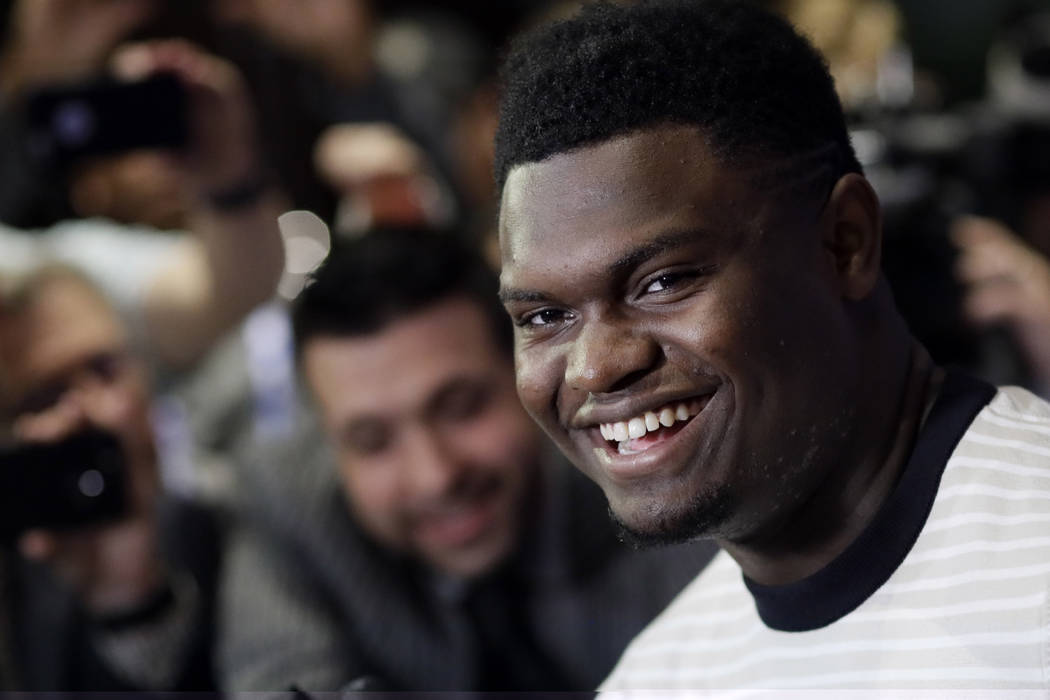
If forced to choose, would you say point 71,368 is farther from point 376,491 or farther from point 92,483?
point 376,491

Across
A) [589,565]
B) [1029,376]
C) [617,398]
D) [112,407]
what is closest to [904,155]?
[1029,376]

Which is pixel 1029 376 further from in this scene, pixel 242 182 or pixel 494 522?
pixel 242 182

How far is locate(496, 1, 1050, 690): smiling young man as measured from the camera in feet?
2.30

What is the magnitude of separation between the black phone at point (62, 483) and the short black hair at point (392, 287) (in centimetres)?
26

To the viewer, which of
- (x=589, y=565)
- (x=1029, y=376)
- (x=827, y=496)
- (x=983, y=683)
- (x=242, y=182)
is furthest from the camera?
(x=242, y=182)

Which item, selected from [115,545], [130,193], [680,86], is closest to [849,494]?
[680,86]

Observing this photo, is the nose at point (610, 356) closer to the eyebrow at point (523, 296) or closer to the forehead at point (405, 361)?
the eyebrow at point (523, 296)

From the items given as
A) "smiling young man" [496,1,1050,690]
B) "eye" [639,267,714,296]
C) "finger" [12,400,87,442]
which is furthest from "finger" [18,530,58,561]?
"eye" [639,267,714,296]

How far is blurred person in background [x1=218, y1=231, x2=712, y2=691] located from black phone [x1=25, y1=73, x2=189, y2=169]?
29cm

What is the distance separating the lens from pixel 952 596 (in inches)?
27.4

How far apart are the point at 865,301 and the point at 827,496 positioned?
0.39 ft

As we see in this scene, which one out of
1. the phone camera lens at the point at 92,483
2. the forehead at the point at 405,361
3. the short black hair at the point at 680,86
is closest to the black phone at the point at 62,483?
the phone camera lens at the point at 92,483

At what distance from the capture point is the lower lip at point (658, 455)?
73 centimetres

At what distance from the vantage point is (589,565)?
54.6 inches
